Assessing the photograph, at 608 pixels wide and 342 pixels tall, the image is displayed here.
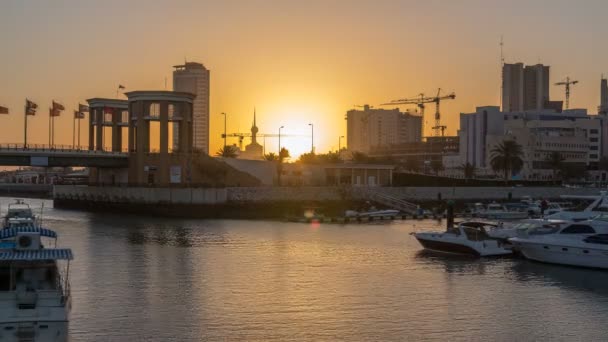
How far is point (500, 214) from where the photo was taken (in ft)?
317

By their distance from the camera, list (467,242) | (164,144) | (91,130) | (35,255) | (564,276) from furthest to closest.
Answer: (91,130)
(164,144)
(467,242)
(564,276)
(35,255)

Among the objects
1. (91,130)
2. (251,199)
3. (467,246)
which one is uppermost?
(91,130)

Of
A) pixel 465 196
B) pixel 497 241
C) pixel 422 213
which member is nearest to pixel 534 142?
pixel 465 196

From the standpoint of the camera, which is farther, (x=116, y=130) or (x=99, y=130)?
(x=99, y=130)

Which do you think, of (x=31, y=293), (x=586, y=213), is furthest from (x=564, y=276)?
(x=31, y=293)

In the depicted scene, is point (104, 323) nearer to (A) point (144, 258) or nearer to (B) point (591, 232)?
(A) point (144, 258)

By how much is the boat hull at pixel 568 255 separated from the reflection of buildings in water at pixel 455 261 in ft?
11.8

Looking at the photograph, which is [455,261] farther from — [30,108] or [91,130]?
[91,130]

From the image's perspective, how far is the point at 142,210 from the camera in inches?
4119

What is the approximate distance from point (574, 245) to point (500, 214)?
47769 millimetres

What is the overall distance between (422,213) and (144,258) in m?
50.1

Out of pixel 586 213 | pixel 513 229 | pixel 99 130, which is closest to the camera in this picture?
pixel 513 229

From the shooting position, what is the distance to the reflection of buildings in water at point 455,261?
50062 millimetres

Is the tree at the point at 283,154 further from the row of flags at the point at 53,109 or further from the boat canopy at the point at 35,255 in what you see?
the boat canopy at the point at 35,255
